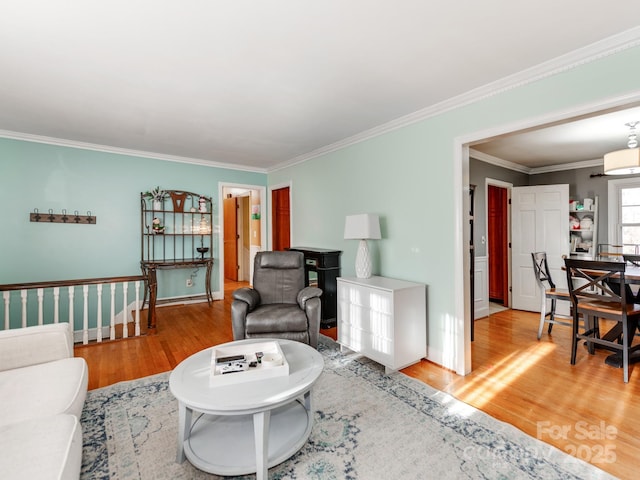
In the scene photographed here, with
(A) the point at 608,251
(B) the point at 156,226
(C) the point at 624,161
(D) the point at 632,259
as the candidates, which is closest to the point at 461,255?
(C) the point at 624,161

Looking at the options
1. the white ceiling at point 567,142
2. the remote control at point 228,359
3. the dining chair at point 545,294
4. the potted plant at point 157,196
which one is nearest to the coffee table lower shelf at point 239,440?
the remote control at point 228,359

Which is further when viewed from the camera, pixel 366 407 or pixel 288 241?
pixel 288 241

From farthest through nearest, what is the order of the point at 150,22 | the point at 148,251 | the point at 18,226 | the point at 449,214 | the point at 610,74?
the point at 148,251, the point at 18,226, the point at 449,214, the point at 610,74, the point at 150,22

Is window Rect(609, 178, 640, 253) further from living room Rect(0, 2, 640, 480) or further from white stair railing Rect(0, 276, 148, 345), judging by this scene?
white stair railing Rect(0, 276, 148, 345)

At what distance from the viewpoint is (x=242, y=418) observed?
1.98 m

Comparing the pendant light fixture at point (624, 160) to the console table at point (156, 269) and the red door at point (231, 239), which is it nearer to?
the console table at point (156, 269)

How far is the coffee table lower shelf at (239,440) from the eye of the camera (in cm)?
161

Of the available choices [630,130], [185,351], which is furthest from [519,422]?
[630,130]

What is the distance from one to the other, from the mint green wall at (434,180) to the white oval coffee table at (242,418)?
154 cm

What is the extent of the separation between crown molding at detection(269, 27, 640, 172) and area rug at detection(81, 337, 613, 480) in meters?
2.47

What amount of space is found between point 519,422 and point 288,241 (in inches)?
173

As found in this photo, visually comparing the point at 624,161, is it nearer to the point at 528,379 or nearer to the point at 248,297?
the point at 528,379

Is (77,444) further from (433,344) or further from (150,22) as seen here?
(433,344)

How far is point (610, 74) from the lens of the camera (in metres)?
2.03
